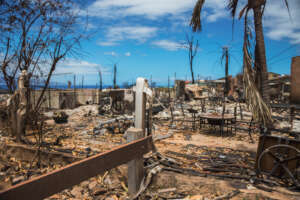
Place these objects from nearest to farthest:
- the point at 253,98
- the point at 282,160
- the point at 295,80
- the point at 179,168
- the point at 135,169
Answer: the point at 135,169 < the point at 282,160 < the point at 253,98 < the point at 179,168 < the point at 295,80

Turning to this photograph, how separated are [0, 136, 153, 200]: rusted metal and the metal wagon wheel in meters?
3.24

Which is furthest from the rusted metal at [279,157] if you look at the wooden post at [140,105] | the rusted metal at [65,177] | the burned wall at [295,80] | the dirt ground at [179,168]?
the rusted metal at [65,177]

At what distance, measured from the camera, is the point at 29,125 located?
9.47 meters

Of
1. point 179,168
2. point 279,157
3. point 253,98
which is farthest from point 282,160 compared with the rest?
point 179,168

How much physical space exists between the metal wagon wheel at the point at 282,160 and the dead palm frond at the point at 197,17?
360 cm

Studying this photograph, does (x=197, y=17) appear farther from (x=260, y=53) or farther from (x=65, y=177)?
(x=65, y=177)

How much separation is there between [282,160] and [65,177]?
4186mm

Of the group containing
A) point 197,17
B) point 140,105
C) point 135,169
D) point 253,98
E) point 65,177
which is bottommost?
point 135,169

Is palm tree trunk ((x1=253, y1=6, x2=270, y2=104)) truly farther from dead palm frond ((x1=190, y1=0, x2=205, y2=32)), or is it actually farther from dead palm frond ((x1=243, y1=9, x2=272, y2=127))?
dead palm frond ((x1=190, y1=0, x2=205, y2=32))

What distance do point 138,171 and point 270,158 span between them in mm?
2828

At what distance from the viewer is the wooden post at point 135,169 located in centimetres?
357

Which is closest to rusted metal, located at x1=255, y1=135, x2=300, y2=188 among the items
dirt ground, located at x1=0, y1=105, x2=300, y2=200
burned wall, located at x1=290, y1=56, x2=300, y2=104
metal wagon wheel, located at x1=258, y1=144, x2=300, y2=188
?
metal wagon wheel, located at x1=258, y1=144, x2=300, y2=188

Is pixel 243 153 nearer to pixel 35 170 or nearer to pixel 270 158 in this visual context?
pixel 270 158

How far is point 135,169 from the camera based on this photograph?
3662mm
